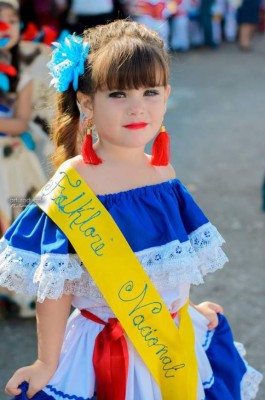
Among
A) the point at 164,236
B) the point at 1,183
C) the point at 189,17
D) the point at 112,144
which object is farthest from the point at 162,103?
the point at 189,17

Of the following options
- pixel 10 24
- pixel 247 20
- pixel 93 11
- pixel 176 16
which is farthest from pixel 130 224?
pixel 247 20

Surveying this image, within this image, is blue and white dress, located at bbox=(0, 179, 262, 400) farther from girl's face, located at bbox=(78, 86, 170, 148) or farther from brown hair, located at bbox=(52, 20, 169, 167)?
brown hair, located at bbox=(52, 20, 169, 167)

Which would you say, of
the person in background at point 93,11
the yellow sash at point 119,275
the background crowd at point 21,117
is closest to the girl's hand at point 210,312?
the yellow sash at point 119,275

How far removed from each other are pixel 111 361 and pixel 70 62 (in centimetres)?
85

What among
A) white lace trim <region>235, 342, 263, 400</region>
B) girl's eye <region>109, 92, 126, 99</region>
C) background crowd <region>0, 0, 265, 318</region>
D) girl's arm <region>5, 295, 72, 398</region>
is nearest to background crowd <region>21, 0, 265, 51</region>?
background crowd <region>0, 0, 265, 318</region>

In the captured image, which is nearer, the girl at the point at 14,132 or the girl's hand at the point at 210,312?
the girl's hand at the point at 210,312

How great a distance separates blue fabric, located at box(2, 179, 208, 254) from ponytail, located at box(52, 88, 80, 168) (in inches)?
9.7

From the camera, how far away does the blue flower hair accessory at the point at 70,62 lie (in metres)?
2.15

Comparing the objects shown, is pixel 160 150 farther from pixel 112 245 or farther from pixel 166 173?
pixel 112 245

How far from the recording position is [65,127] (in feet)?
7.54

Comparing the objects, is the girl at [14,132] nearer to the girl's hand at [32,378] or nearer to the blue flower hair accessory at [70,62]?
the blue flower hair accessory at [70,62]

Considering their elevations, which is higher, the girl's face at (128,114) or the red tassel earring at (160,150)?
the girl's face at (128,114)

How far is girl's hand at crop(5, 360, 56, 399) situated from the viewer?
212 centimetres

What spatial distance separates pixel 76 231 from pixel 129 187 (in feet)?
0.64
